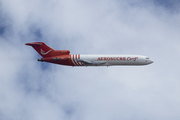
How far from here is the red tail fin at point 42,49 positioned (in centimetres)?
12318

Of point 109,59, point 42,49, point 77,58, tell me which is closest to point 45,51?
point 42,49

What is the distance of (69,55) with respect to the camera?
122250 millimetres

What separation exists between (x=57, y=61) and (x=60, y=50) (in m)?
4.42

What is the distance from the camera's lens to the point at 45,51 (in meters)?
123

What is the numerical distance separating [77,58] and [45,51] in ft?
40.2

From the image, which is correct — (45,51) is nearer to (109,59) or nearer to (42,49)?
(42,49)

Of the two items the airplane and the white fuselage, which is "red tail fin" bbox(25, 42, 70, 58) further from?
the white fuselage

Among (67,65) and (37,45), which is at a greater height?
(37,45)

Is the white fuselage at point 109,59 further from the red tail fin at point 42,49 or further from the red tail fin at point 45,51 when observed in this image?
the red tail fin at point 42,49

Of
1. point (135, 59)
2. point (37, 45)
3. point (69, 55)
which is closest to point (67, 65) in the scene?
point (69, 55)

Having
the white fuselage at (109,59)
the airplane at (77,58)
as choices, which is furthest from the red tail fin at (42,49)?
the white fuselage at (109,59)

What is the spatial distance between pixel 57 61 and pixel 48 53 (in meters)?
4.78

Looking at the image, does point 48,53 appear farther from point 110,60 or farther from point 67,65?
point 110,60

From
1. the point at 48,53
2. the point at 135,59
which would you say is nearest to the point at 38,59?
the point at 48,53
